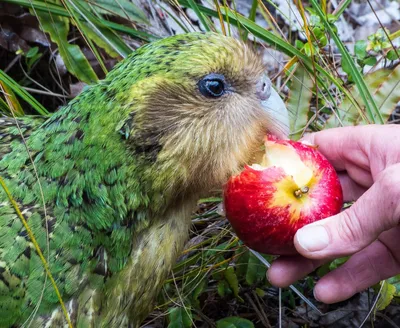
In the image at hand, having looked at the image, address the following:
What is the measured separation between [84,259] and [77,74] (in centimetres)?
131

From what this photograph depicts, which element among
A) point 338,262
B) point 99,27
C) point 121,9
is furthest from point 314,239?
point 121,9

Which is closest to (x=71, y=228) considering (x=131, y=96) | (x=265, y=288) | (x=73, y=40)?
(x=131, y=96)

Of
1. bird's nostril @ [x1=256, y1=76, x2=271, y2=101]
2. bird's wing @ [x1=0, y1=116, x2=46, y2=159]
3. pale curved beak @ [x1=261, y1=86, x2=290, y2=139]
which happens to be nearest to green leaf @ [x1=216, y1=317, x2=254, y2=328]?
pale curved beak @ [x1=261, y1=86, x2=290, y2=139]

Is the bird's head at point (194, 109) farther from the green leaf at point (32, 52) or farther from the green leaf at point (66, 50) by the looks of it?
the green leaf at point (32, 52)

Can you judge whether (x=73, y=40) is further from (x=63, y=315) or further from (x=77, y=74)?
(x=63, y=315)

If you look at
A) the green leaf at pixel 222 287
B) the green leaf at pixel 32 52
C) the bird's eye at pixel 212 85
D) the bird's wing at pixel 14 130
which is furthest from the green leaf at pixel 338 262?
the green leaf at pixel 32 52

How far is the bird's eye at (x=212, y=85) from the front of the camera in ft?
5.92

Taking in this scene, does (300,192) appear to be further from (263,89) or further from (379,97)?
(379,97)

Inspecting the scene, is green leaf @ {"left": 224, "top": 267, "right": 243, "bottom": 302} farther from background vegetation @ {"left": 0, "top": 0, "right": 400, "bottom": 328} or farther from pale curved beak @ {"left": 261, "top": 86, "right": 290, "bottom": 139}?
pale curved beak @ {"left": 261, "top": 86, "right": 290, "bottom": 139}

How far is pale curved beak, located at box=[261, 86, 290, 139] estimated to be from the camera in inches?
78.2

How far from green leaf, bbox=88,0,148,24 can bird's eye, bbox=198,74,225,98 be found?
139cm

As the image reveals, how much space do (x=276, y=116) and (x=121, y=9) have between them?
1.44 m

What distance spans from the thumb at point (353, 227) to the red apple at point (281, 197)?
71 millimetres

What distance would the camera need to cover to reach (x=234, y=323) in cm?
240
